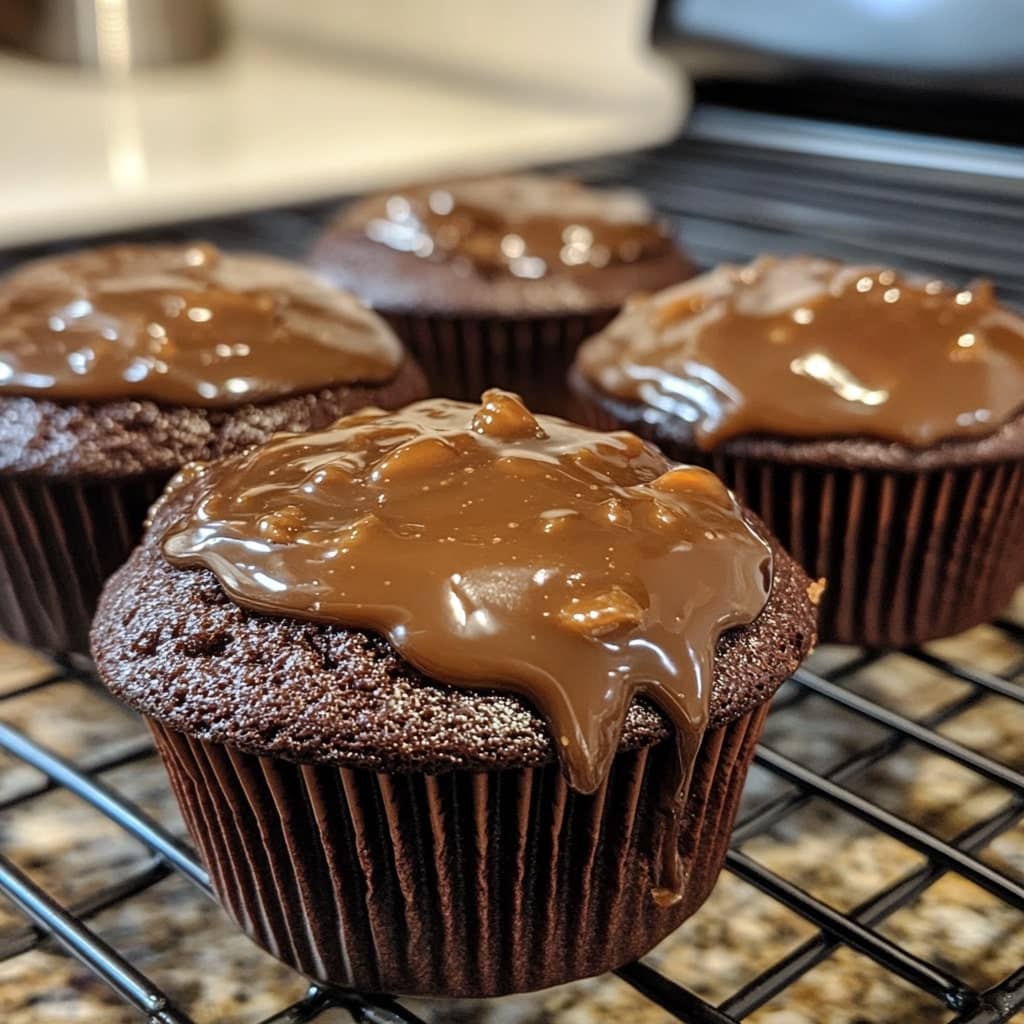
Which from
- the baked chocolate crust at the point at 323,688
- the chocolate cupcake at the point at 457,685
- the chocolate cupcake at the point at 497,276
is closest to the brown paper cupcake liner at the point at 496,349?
the chocolate cupcake at the point at 497,276

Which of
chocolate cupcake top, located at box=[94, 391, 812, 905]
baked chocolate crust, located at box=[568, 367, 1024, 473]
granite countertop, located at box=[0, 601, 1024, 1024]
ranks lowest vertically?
granite countertop, located at box=[0, 601, 1024, 1024]

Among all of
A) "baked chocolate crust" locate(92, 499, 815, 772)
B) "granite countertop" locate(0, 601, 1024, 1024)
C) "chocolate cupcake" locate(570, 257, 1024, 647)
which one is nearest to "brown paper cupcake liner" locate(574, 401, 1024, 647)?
"chocolate cupcake" locate(570, 257, 1024, 647)

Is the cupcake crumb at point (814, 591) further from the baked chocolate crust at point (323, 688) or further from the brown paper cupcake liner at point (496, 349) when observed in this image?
the brown paper cupcake liner at point (496, 349)

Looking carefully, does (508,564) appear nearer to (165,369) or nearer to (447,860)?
(447,860)

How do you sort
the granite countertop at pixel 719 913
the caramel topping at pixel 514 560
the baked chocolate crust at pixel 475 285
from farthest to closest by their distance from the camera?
the baked chocolate crust at pixel 475 285
the granite countertop at pixel 719 913
the caramel topping at pixel 514 560

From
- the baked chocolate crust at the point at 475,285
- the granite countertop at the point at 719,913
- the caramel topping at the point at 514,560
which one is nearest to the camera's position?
the caramel topping at the point at 514,560

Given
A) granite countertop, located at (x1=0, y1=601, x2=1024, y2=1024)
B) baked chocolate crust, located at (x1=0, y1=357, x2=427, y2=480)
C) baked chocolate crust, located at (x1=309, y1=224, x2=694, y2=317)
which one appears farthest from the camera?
baked chocolate crust, located at (x1=309, y1=224, x2=694, y2=317)

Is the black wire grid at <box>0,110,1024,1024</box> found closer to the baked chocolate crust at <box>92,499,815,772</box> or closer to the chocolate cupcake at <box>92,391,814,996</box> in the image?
the chocolate cupcake at <box>92,391,814,996</box>

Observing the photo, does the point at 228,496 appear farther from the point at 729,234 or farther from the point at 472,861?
the point at 729,234
